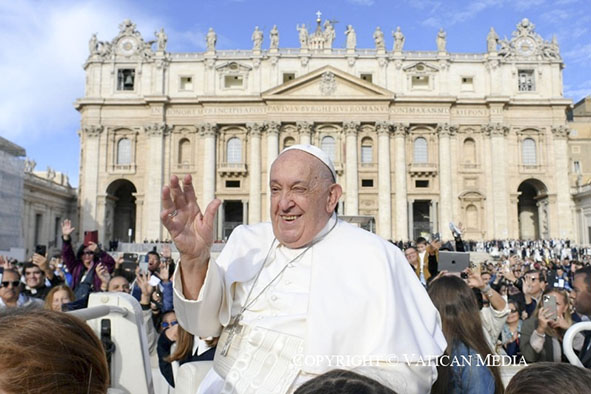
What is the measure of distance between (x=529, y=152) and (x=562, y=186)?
3.60 metres

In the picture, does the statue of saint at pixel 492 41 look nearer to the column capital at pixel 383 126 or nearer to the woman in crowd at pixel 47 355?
the column capital at pixel 383 126

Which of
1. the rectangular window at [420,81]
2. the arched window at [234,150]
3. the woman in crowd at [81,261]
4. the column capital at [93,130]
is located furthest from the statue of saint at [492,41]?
the woman in crowd at [81,261]

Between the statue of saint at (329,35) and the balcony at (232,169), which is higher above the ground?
the statue of saint at (329,35)

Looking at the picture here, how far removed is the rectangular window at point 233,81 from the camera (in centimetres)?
3659

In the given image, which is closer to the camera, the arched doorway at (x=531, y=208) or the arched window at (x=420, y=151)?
the arched window at (x=420, y=151)

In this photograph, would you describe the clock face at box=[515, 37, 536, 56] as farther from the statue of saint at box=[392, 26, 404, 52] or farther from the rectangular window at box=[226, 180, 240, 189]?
the rectangular window at box=[226, 180, 240, 189]

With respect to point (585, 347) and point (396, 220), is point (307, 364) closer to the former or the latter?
point (585, 347)

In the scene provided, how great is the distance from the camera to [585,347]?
3.36 meters

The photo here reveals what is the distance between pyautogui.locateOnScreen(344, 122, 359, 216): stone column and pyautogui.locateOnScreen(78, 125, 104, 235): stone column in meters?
19.4

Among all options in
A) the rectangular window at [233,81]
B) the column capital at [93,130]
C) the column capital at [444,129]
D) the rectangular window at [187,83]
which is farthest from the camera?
the rectangular window at [187,83]

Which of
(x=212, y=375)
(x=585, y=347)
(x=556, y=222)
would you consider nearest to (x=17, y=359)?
(x=212, y=375)

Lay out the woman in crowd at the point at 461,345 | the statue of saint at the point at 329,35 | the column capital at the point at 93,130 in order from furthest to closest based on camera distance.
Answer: the statue of saint at the point at 329,35, the column capital at the point at 93,130, the woman in crowd at the point at 461,345

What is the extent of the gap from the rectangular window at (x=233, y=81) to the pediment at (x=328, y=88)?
3055 mm

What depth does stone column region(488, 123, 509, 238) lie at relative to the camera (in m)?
34.3
